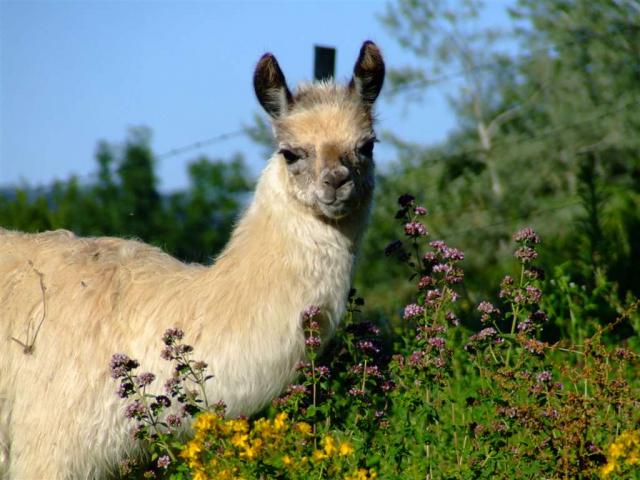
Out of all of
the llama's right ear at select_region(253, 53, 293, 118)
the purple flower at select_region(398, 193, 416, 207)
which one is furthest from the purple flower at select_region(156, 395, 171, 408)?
the llama's right ear at select_region(253, 53, 293, 118)

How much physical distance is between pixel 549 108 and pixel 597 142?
1.16 metres

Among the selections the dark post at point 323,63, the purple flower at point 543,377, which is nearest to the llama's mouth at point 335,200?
the purple flower at point 543,377

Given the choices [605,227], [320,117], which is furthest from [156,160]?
[320,117]

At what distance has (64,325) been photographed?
5.25m

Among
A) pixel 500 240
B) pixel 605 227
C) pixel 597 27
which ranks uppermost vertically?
pixel 597 27

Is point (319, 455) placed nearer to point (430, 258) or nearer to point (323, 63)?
point (430, 258)

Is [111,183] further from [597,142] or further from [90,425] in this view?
[90,425]

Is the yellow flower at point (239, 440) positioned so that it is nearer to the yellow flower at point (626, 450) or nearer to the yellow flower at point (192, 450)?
the yellow flower at point (192, 450)

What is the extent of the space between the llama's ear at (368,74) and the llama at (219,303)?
0.04 feet

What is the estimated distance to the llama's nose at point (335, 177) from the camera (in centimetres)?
496

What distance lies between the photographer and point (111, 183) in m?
29.7

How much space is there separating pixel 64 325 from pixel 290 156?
1.34 metres

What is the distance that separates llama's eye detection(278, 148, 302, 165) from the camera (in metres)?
5.19

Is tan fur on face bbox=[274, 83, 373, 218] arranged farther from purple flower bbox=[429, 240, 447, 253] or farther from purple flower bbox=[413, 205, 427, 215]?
purple flower bbox=[429, 240, 447, 253]
